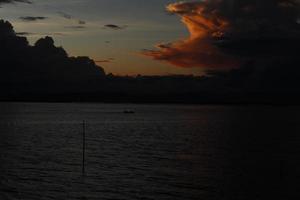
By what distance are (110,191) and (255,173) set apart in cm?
2290

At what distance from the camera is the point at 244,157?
82.9m

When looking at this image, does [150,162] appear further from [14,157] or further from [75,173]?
[14,157]

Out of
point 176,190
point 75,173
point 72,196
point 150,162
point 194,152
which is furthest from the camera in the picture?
point 194,152

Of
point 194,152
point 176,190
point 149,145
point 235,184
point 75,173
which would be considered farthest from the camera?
point 149,145

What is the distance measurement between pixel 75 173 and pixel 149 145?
4456cm

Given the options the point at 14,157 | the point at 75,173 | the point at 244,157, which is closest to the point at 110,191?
the point at 75,173

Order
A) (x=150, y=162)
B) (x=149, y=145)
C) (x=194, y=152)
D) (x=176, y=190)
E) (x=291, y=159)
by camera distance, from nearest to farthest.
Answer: (x=176, y=190)
(x=150, y=162)
(x=291, y=159)
(x=194, y=152)
(x=149, y=145)

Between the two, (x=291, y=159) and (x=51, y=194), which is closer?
(x=51, y=194)

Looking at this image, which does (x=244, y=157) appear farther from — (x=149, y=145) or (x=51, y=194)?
(x=51, y=194)

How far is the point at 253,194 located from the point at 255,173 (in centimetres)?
1396

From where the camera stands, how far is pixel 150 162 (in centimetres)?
7400

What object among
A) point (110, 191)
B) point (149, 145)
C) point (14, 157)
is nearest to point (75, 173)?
point (110, 191)

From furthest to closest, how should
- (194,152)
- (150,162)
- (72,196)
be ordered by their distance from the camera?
(194,152), (150,162), (72,196)

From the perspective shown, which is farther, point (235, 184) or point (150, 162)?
point (150, 162)
